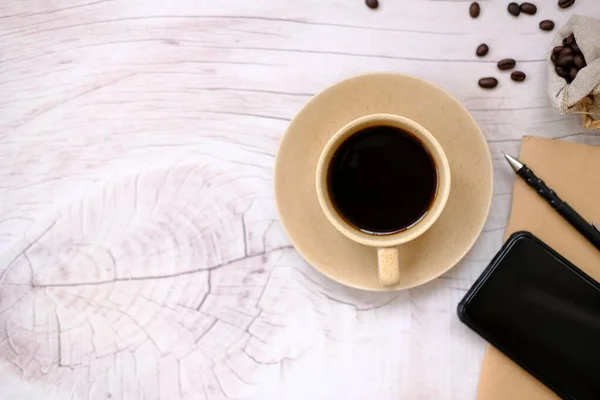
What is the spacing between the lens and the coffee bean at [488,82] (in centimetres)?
104

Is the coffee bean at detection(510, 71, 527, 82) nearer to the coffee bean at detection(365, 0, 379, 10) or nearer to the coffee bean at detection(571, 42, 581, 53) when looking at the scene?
the coffee bean at detection(571, 42, 581, 53)

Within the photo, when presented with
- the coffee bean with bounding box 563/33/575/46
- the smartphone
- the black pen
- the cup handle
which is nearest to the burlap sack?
the coffee bean with bounding box 563/33/575/46

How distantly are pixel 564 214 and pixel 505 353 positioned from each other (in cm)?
25

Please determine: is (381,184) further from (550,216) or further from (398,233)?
(550,216)

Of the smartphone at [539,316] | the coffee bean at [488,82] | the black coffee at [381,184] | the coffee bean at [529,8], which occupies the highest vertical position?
the coffee bean at [529,8]

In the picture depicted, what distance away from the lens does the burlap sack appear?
3.12ft

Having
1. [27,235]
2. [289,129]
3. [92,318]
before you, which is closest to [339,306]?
[289,129]

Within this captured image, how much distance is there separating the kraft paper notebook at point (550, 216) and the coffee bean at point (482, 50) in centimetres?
18

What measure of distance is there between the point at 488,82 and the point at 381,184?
0.27 metres

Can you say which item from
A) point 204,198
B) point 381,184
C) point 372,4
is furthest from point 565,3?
point 204,198

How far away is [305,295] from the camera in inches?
41.6

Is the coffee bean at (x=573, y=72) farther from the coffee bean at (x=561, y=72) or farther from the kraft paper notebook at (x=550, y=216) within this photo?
the kraft paper notebook at (x=550, y=216)

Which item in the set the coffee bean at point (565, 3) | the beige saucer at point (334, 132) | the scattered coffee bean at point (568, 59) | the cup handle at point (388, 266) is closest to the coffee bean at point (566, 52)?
the scattered coffee bean at point (568, 59)

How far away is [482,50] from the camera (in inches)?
41.0
